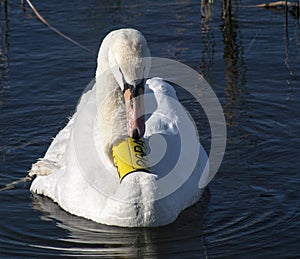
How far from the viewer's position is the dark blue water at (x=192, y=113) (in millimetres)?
9539

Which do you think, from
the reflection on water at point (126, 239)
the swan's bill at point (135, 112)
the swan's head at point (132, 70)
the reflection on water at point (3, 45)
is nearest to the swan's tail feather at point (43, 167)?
the reflection on water at point (126, 239)

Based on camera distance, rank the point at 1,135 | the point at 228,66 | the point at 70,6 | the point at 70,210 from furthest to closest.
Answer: the point at 70,6, the point at 228,66, the point at 1,135, the point at 70,210

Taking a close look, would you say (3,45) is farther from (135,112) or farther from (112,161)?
(135,112)

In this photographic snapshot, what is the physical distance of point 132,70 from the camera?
910 centimetres

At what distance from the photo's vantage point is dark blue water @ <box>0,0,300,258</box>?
9.54 metres

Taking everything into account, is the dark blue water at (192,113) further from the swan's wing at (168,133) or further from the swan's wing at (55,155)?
the swan's wing at (168,133)

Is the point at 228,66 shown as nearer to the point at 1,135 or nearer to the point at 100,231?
the point at 1,135

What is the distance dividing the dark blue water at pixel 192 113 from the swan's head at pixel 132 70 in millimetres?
1290

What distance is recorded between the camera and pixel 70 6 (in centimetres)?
1595

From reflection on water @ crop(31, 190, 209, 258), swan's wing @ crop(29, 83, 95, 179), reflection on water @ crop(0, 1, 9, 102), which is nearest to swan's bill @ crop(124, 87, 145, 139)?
reflection on water @ crop(31, 190, 209, 258)

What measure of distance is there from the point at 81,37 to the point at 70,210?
17.3ft

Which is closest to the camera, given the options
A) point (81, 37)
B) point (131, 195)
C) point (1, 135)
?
point (131, 195)

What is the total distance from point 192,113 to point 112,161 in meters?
3.03

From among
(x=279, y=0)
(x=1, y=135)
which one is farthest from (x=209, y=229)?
(x=279, y=0)
